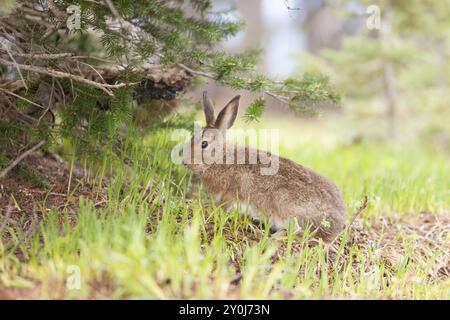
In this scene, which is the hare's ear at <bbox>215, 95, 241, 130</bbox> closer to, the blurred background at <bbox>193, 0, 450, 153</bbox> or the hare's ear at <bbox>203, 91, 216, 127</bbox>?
the hare's ear at <bbox>203, 91, 216, 127</bbox>

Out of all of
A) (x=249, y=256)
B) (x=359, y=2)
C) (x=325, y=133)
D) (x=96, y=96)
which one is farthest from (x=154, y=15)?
(x=325, y=133)

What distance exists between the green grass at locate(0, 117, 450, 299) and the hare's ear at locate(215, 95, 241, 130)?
1.93 ft

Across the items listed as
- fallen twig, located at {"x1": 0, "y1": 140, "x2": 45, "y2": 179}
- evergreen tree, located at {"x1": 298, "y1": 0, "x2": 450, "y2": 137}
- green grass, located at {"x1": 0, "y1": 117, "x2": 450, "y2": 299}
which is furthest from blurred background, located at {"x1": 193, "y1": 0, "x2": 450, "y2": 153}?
fallen twig, located at {"x1": 0, "y1": 140, "x2": 45, "y2": 179}

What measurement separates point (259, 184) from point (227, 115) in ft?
2.24

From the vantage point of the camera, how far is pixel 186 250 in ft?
11.2

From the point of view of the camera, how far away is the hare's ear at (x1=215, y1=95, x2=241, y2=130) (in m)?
5.00

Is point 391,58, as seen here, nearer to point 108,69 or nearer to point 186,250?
point 108,69

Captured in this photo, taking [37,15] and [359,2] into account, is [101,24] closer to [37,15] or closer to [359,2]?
[37,15]

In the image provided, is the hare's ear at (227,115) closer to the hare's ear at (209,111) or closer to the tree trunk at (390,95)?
the hare's ear at (209,111)

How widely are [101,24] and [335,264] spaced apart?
2.55 m

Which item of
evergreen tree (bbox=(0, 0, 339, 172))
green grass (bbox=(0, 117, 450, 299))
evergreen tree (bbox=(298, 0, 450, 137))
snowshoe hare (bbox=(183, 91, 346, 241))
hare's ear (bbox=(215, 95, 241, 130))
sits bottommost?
green grass (bbox=(0, 117, 450, 299))
